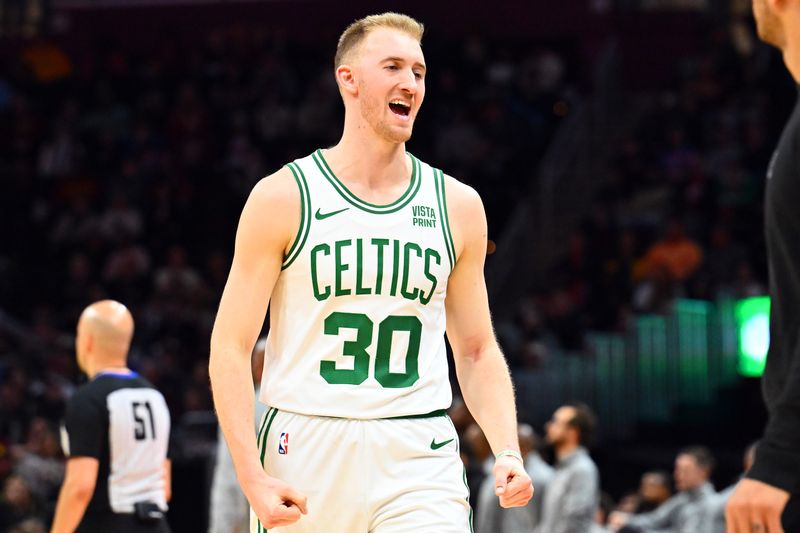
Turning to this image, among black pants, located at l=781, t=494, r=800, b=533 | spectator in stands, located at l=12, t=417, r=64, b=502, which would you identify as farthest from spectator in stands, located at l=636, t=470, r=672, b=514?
black pants, located at l=781, t=494, r=800, b=533

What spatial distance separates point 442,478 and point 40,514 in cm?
879

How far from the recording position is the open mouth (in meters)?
4.83

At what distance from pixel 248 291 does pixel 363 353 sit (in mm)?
405

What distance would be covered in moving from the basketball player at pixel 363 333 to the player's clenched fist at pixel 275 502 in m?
0.01

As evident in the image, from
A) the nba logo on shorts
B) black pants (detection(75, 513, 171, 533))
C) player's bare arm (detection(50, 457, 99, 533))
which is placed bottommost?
black pants (detection(75, 513, 171, 533))

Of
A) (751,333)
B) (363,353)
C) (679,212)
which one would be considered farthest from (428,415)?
(679,212)

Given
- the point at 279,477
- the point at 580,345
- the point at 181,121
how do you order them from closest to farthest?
1. the point at 279,477
2. the point at 580,345
3. the point at 181,121

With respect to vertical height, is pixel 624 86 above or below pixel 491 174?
above

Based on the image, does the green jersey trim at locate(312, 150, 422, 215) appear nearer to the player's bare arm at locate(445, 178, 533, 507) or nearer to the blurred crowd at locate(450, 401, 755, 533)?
the player's bare arm at locate(445, 178, 533, 507)

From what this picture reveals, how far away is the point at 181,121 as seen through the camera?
20875mm

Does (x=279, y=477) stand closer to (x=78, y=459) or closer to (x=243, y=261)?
(x=243, y=261)

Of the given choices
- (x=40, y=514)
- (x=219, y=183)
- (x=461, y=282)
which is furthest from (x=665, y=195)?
(x=461, y=282)

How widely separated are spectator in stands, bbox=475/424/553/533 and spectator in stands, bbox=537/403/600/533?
0.44 feet

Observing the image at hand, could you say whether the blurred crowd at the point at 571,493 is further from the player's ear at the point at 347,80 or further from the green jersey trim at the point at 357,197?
the player's ear at the point at 347,80
